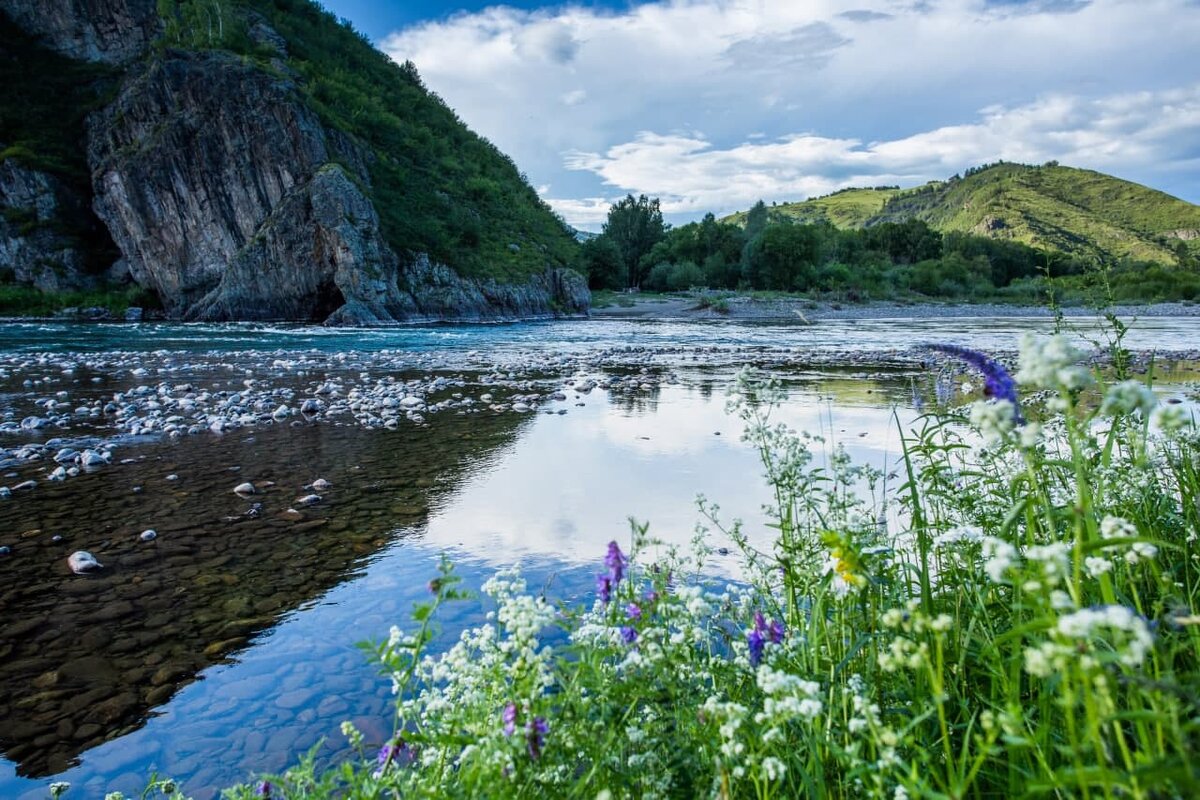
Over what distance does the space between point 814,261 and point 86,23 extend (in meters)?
92.4

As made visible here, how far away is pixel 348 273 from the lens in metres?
47.0

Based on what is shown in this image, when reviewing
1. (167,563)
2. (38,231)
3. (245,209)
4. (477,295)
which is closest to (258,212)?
(245,209)

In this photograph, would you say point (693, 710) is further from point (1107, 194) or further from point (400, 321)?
point (1107, 194)

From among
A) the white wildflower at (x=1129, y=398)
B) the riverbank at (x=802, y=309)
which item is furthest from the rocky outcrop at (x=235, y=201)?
the white wildflower at (x=1129, y=398)

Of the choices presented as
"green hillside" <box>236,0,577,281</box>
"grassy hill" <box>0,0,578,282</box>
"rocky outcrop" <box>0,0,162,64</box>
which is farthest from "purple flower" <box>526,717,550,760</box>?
"rocky outcrop" <box>0,0,162,64</box>

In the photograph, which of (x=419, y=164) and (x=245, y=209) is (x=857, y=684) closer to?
(x=245, y=209)

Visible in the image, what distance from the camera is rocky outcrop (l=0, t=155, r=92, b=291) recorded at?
53812 millimetres

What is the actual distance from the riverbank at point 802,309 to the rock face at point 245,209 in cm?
1949

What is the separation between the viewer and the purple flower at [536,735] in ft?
7.05

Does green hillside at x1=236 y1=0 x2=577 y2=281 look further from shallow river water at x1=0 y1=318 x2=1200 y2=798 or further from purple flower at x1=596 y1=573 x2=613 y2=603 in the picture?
purple flower at x1=596 y1=573 x2=613 y2=603

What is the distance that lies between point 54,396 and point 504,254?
47.9 meters

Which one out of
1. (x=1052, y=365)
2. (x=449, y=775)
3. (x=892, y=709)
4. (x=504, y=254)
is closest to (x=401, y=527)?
(x=449, y=775)

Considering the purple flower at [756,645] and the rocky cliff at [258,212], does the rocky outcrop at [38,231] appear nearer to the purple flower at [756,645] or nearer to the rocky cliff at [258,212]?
the rocky cliff at [258,212]

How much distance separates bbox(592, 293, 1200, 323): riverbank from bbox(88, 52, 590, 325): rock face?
19487 millimetres
